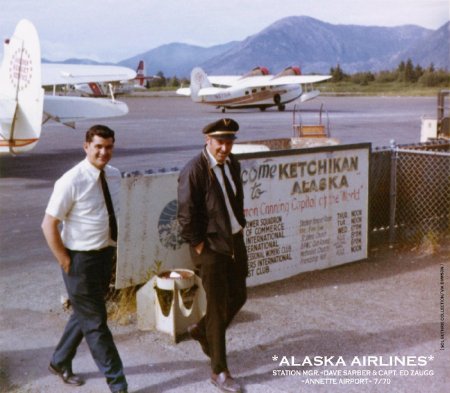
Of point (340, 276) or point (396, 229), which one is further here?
point (396, 229)

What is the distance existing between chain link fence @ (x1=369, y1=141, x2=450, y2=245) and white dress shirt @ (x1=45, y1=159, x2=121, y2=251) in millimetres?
5136

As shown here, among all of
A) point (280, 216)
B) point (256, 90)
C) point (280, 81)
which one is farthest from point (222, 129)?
point (256, 90)

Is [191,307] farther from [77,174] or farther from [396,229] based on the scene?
[396,229]

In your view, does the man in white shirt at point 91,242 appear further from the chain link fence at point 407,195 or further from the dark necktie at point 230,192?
the chain link fence at point 407,195

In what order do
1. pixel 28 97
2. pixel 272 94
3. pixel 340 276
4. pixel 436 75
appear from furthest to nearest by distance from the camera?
pixel 436 75 < pixel 272 94 < pixel 28 97 < pixel 340 276

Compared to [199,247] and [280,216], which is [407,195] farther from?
[199,247]

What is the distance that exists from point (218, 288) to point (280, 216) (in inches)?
107

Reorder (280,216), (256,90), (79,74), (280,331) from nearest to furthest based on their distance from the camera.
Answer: (280,331) → (280,216) → (79,74) → (256,90)

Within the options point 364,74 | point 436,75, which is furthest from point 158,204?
point 364,74

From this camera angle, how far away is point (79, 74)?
21156 millimetres

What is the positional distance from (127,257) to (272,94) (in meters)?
36.5

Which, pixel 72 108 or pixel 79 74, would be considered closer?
pixel 72 108

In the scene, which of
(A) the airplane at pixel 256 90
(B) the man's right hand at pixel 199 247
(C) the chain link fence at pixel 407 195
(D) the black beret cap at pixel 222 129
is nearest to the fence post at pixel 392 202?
(C) the chain link fence at pixel 407 195

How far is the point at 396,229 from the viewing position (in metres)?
8.82
